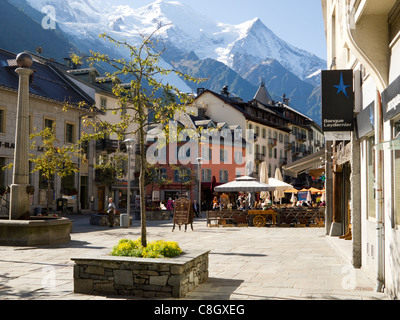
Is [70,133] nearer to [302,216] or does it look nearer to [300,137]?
[302,216]

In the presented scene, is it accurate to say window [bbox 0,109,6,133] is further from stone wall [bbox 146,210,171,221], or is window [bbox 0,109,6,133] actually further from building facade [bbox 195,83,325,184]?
building facade [bbox 195,83,325,184]

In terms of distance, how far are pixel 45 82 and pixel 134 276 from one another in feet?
108

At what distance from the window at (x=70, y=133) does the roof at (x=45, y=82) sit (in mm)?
1917

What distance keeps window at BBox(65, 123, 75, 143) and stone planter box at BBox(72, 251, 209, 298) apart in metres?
31.7

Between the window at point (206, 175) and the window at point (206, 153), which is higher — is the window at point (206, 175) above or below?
below

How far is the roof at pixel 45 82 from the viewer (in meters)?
33.8

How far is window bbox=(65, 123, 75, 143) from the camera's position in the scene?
38.5 m

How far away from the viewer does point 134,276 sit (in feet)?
25.6

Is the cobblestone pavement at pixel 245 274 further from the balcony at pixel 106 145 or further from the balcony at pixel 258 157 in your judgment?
the balcony at pixel 258 157

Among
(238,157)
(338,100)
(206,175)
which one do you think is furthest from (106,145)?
(338,100)

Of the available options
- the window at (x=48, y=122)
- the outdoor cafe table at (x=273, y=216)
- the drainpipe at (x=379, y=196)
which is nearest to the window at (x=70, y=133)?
the window at (x=48, y=122)

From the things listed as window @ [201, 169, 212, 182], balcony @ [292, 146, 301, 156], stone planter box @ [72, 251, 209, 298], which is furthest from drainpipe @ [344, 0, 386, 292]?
balcony @ [292, 146, 301, 156]
